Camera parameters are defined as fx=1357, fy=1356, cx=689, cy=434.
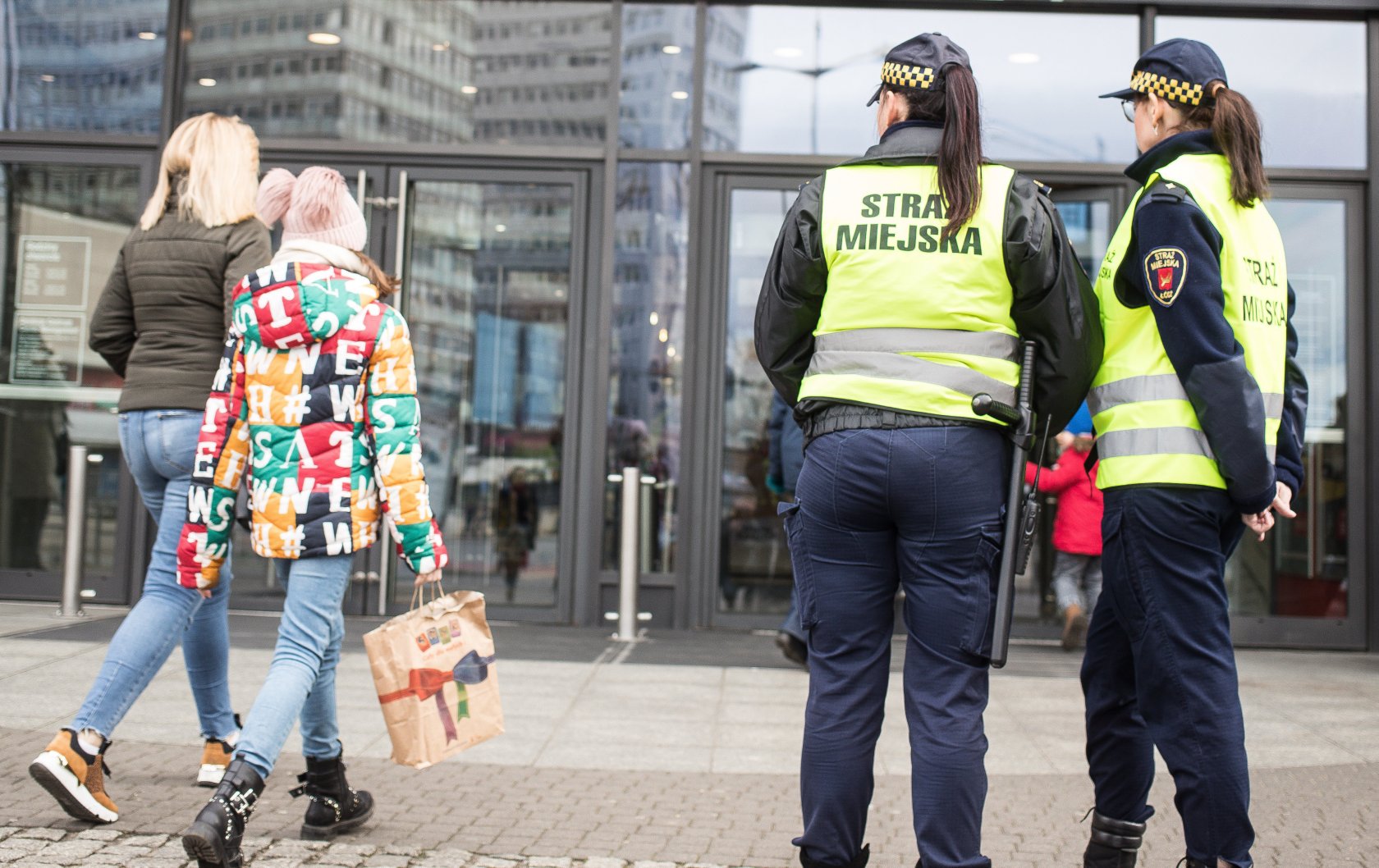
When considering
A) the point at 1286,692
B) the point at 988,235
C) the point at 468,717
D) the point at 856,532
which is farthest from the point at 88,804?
the point at 1286,692

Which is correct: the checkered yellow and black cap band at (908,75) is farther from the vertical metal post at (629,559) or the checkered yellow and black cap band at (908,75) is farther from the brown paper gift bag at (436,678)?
the vertical metal post at (629,559)

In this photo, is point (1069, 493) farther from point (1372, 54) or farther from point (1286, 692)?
point (1372, 54)

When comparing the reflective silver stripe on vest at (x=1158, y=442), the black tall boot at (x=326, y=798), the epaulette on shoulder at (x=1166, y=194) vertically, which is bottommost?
the black tall boot at (x=326, y=798)

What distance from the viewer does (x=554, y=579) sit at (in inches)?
333

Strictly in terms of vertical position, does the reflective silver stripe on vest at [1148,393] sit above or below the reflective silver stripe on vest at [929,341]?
below

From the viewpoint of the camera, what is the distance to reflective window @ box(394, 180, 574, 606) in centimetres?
855

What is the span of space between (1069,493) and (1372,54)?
10.9 feet

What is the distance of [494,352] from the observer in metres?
8.59

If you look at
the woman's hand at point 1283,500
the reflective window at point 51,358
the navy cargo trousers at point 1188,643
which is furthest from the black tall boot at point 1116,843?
→ the reflective window at point 51,358

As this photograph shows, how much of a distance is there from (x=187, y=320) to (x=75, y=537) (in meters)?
4.08

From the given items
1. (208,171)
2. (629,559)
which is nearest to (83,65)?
(629,559)

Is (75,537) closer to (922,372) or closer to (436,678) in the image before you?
(436,678)

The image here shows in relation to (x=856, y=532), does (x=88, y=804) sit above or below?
below

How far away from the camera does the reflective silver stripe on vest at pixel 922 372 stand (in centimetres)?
287
